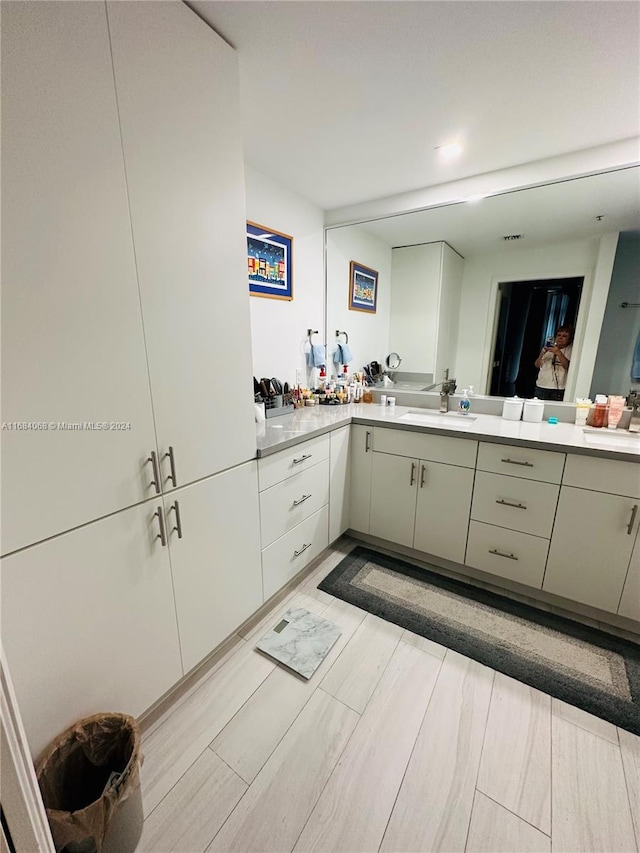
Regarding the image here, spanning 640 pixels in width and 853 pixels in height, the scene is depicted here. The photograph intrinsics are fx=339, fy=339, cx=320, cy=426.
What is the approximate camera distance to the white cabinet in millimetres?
1537

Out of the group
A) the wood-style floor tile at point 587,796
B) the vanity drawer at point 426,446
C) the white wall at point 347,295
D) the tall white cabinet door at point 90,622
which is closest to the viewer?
the tall white cabinet door at point 90,622

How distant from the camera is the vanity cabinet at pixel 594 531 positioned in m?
1.53

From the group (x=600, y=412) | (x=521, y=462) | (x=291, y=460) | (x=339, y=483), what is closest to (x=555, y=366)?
(x=600, y=412)

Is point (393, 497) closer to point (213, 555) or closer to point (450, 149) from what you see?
point (213, 555)

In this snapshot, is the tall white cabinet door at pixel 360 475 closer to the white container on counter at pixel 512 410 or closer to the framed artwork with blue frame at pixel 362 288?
the white container on counter at pixel 512 410

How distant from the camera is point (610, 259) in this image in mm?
2188

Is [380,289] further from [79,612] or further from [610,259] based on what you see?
[79,612]

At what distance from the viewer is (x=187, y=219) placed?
1.10 metres

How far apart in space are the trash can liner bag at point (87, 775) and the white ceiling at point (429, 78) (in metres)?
2.18

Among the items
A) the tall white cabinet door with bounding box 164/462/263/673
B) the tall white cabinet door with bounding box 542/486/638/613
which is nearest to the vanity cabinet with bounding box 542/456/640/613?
the tall white cabinet door with bounding box 542/486/638/613

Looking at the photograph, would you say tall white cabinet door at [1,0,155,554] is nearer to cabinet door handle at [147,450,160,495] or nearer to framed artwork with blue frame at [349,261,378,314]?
cabinet door handle at [147,450,160,495]

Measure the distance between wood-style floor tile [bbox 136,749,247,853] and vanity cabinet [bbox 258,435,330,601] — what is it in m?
0.65

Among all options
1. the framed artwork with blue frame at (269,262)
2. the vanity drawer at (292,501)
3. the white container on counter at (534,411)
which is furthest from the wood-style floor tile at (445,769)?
the framed artwork with blue frame at (269,262)

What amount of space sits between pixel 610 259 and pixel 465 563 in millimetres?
2151
